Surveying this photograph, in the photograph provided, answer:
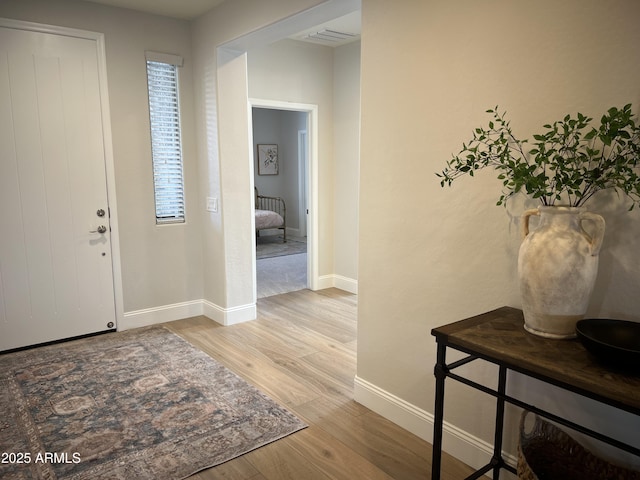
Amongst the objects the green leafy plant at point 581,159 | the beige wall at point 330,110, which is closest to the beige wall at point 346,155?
the beige wall at point 330,110

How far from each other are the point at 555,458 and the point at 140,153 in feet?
12.2

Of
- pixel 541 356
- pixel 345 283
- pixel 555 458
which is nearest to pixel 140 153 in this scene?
pixel 345 283

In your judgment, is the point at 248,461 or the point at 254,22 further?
the point at 254,22

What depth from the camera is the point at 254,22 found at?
129 inches

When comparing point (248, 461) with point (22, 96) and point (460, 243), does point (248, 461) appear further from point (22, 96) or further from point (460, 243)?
point (22, 96)

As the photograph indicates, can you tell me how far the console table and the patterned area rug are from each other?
1.11 metres

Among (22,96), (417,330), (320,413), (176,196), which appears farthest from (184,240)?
(417,330)

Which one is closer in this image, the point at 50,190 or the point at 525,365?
the point at 525,365

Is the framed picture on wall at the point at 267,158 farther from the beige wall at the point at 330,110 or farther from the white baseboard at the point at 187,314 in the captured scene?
the white baseboard at the point at 187,314

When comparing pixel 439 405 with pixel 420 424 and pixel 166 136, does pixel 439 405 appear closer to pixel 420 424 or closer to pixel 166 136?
pixel 420 424

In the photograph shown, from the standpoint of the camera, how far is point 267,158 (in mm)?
9500

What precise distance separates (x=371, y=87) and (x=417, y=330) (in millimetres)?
1341

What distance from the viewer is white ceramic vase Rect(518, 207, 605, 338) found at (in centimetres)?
148

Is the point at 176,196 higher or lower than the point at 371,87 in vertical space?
lower
